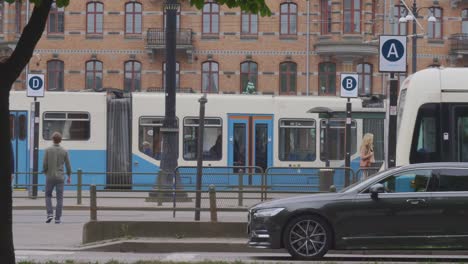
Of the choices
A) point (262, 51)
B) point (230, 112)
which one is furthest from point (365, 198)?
point (262, 51)

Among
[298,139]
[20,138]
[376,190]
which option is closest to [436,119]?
[376,190]

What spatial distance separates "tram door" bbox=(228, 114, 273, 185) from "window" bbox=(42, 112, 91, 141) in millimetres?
4857

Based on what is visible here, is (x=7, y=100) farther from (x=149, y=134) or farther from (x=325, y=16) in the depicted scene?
(x=325, y=16)

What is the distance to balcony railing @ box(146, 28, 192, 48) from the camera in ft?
163

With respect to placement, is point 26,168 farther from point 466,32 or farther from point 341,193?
point 466,32

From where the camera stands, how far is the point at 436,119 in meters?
17.9

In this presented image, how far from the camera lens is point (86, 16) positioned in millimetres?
50281

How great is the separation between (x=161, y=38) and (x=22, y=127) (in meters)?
19.8

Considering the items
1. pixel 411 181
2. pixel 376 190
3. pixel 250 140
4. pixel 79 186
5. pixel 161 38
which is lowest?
pixel 79 186

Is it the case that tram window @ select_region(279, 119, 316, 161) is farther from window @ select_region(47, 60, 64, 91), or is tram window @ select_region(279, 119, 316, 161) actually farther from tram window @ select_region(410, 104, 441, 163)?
window @ select_region(47, 60, 64, 91)

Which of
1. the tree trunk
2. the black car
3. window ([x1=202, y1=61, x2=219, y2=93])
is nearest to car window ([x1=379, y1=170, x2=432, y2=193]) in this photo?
the black car

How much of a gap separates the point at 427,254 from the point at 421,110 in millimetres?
3755

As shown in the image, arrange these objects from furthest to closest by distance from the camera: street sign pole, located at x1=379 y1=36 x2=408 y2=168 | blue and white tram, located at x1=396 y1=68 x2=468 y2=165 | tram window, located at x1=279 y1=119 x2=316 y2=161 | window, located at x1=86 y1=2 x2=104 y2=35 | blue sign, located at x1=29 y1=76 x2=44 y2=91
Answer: window, located at x1=86 y1=2 x2=104 y2=35
tram window, located at x1=279 y1=119 x2=316 y2=161
blue sign, located at x1=29 y1=76 x2=44 y2=91
blue and white tram, located at x1=396 y1=68 x2=468 y2=165
street sign pole, located at x1=379 y1=36 x2=408 y2=168

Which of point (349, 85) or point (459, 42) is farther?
point (459, 42)
